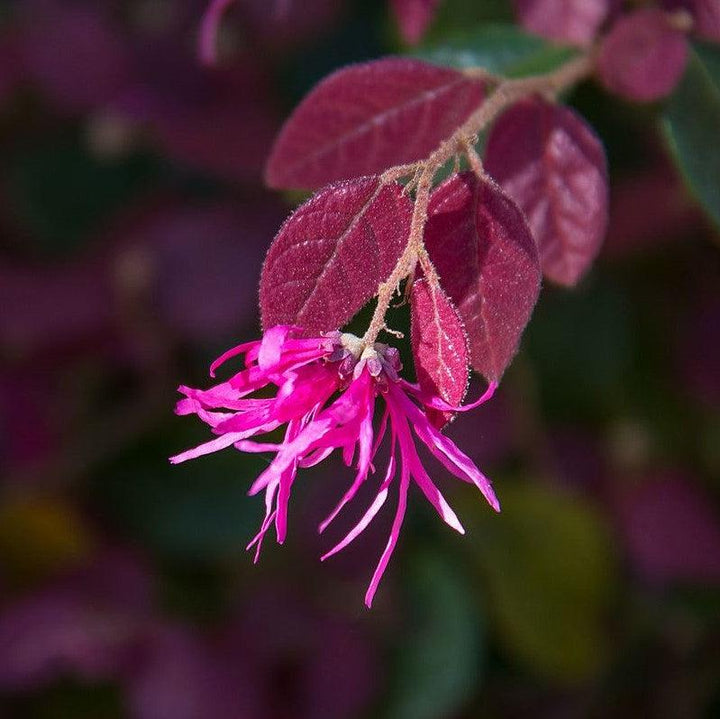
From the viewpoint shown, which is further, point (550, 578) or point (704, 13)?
point (550, 578)

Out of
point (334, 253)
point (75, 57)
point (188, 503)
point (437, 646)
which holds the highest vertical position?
point (334, 253)

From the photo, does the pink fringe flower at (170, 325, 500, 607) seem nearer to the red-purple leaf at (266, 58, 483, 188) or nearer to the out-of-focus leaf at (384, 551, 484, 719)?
the red-purple leaf at (266, 58, 483, 188)

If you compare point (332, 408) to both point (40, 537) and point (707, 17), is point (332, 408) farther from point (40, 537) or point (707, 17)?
point (40, 537)

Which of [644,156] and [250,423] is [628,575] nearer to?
[644,156]

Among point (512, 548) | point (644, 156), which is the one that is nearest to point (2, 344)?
point (512, 548)

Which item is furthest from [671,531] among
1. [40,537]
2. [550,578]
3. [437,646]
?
[40,537]

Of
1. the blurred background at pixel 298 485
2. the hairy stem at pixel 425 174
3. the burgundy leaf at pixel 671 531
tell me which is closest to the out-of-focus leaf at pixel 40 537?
the blurred background at pixel 298 485

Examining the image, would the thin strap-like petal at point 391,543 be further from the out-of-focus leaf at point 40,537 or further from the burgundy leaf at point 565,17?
the out-of-focus leaf at point 40,537
